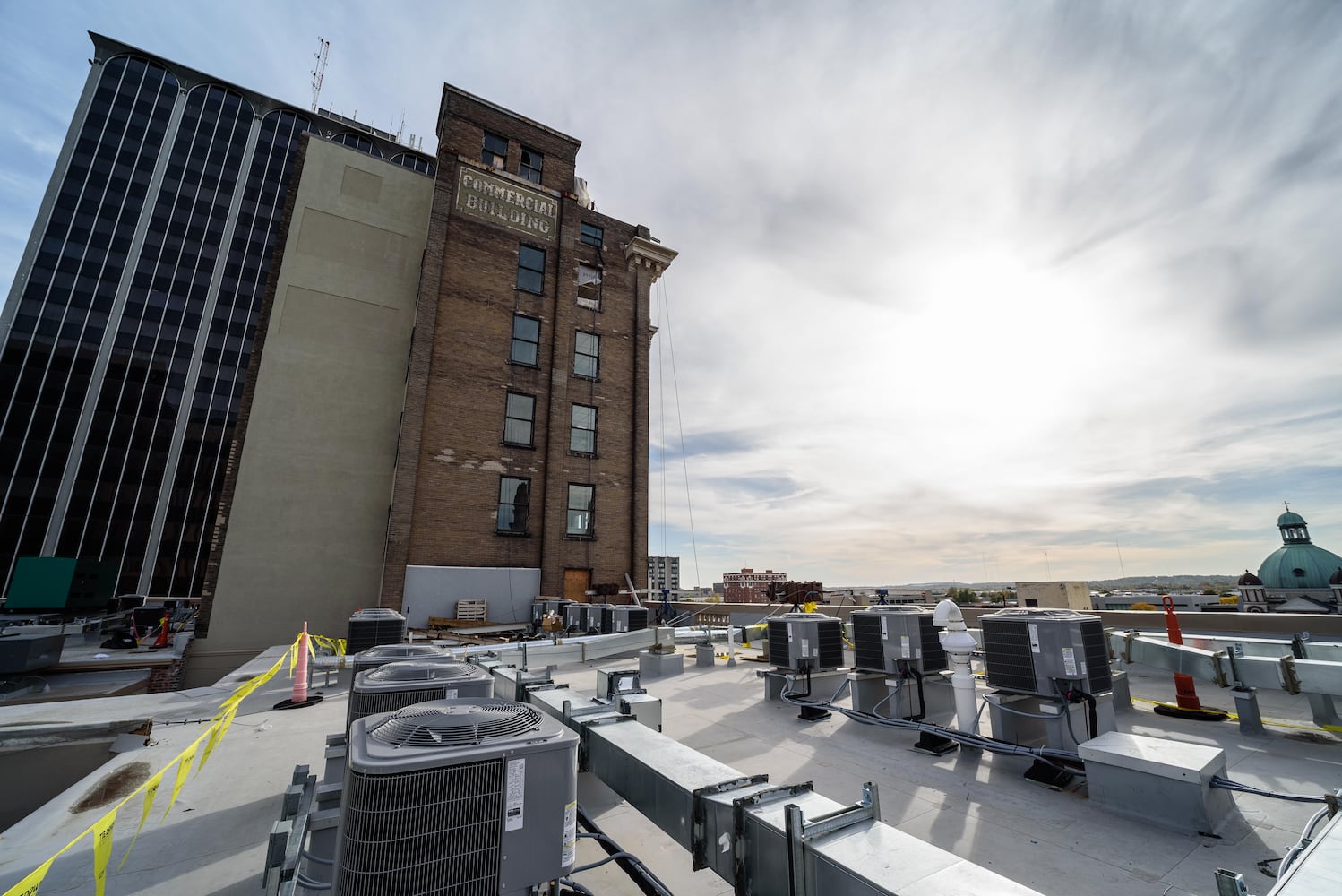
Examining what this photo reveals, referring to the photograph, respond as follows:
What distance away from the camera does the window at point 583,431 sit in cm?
2409

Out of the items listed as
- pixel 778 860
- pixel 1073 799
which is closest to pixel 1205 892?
pixel 1073 799

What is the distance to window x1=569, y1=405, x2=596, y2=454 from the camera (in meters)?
24.1

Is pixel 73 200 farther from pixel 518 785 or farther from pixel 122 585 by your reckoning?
pixel 518 785

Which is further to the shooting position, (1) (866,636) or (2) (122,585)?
(2) (122,585)

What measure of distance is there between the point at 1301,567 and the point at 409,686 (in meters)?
63.3

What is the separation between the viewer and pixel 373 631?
31.9 feet

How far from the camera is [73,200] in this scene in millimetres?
49500

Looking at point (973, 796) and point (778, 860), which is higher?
point (778, 860)

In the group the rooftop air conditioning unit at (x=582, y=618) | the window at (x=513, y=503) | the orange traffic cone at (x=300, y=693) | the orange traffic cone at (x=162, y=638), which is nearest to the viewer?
the orange traffic cone at (x=300, y=693)

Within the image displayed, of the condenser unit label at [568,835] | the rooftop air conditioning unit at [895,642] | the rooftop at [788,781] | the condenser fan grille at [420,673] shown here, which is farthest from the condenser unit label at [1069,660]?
the condenser fan grille at [420,673]

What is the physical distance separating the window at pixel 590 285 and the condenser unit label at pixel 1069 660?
77.2ft

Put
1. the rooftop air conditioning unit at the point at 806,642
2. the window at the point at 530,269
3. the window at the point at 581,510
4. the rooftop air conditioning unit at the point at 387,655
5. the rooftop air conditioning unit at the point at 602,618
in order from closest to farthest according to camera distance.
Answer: the rooftop air conditioning unit at the point at 387,655 < the rooftop air conditioning unit at the point at 806,642 < the rooftop air conditioning unit at the point at 602,618 < the window at the point at 581,510 < the window at the point at 530,269

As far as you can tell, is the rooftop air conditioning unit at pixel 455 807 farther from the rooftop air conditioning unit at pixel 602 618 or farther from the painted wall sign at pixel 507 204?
the painted wall sign at pixel 507 204

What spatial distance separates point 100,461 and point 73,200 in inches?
1046
